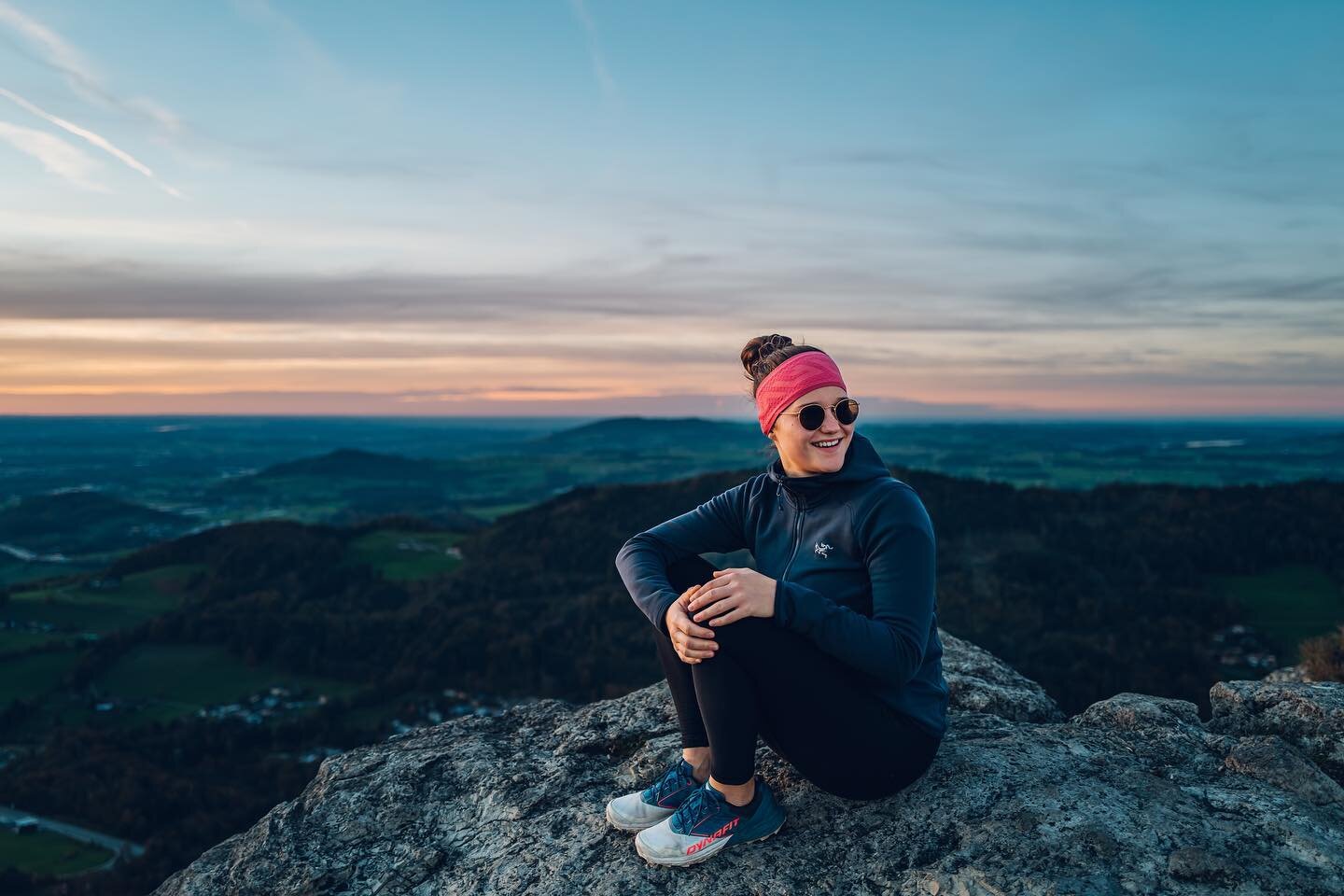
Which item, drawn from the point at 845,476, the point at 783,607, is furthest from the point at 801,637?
the point at 845,476

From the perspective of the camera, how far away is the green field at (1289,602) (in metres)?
36.0

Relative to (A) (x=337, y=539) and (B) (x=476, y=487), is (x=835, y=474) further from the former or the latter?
(B) (x=476, y=487)

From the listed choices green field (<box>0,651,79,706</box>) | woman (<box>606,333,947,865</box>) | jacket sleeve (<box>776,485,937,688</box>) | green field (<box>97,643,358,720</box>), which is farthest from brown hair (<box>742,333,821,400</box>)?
green field (<box>0,651,79,706</box>)

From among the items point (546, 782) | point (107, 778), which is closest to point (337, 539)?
point (107, 778)

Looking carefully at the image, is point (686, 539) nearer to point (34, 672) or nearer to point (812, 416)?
point (812, 416)

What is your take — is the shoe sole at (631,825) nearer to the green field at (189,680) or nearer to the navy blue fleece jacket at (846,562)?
the navy blue fleece jacket at (846,562)

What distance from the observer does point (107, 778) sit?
43188 mm

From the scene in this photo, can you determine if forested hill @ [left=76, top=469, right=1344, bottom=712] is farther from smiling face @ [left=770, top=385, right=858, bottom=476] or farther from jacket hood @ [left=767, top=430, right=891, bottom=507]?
smiling face @ [left=770, top=385, right=858, bottom=476]

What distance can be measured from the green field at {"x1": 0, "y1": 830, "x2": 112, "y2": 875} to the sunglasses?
41.8 metres

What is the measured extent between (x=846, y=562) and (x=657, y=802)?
195cm

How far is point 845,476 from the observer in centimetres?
454

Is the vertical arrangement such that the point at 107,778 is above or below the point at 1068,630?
below

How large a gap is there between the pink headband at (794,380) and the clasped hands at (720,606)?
3.66ft

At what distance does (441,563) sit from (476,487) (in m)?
110
